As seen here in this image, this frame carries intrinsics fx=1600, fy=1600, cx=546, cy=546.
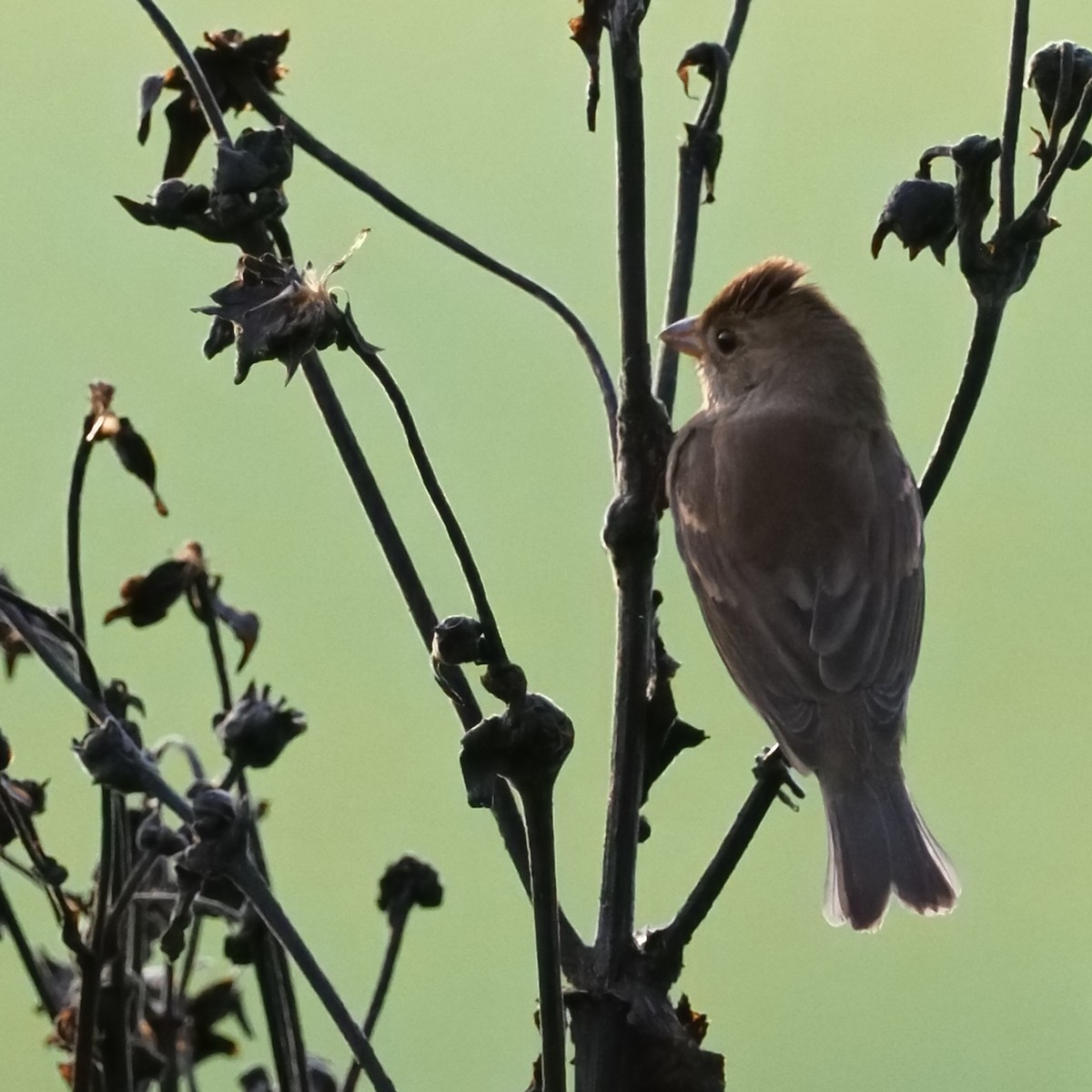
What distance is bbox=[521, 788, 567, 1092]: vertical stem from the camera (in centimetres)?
104

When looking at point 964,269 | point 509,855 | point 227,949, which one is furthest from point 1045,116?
point 227,949

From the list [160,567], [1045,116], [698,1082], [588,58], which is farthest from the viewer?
[160,567]

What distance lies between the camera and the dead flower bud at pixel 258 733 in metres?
1.36

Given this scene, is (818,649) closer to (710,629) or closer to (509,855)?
(710,629)

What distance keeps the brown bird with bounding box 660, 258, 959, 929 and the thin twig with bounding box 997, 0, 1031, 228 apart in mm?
850

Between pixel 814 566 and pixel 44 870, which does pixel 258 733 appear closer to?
pixel 44 870

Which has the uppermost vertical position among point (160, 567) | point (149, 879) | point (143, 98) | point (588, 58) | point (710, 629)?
point (710, 629)

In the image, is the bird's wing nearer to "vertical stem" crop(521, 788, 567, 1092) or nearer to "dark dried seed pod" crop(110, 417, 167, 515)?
"dark dried seed pod" crop(110, 417, 167, 515)

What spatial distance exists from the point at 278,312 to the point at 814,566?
1.54 meters

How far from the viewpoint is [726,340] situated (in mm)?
2984

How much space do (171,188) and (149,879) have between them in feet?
2.41

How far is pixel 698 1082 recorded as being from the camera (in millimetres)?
1224

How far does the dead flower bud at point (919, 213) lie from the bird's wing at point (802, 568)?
96 centimetres

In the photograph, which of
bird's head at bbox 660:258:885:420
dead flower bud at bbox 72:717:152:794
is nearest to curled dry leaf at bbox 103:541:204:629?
dead flower bud at bbox 72:717:152:794
